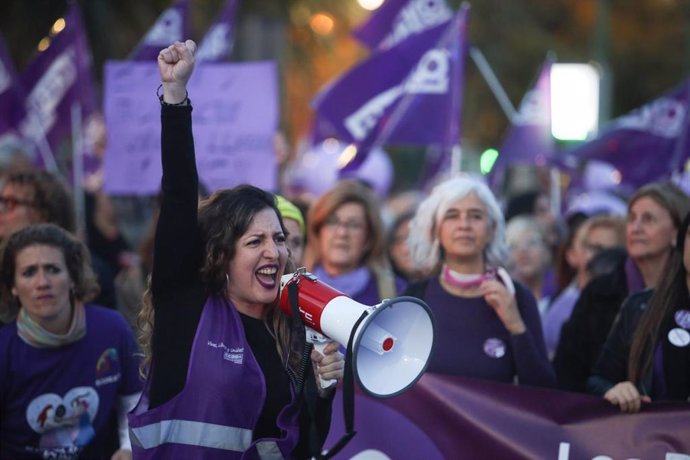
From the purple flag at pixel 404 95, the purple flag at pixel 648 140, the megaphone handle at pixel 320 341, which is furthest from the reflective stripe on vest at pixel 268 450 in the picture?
the purple flag at pixel 648 140

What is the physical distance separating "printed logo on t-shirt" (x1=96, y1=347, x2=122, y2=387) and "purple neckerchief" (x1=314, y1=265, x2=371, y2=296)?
1.71 metres

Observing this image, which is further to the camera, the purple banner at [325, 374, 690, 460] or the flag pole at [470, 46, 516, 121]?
the flag pole at [470, 46, 516, 121]

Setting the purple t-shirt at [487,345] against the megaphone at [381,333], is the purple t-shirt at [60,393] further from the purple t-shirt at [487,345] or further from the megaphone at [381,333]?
the purple t-shirt at [487,345]

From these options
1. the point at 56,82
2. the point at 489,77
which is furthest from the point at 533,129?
the point at 56,82

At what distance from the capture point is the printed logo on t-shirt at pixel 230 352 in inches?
128

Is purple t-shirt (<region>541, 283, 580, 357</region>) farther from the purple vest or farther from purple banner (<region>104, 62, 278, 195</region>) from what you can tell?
the purple vest

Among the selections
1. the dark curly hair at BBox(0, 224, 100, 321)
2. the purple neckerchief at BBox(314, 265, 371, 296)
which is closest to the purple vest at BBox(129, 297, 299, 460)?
the dark curly hair at BBox(0, 224, 100, 321)

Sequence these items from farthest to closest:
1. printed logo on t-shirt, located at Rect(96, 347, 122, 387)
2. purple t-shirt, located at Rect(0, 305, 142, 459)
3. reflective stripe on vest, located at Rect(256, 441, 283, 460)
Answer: printed logo on t-shirt, located at Rect(96, 347, 122, 387)
purple t-shirt, located at Rect(0, 305, 142, 459)
reflective stripe on vest, located at Rect(256, 441, 283, 460)

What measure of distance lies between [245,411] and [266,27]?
11049 millimetres

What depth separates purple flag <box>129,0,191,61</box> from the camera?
780cm

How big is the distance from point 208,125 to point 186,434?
4553 millimetres

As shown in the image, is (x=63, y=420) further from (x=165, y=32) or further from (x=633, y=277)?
(x=165, y=32)

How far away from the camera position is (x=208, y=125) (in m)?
7.49

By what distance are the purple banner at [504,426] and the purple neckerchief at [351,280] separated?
1.32m
